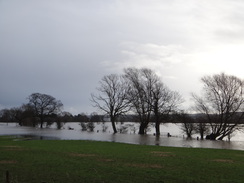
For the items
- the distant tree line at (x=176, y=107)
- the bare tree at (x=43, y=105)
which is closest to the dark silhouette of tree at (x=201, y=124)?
the distant tree line at (x=176, y=107)

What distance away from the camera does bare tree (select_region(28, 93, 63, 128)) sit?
10600 cm

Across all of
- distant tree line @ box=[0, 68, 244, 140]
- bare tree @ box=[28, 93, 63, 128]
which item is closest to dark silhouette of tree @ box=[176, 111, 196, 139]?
distant tree line @ box=[0, 68, 244, 140]

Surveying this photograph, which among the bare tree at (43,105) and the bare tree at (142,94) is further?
the bare tree at (43,105)

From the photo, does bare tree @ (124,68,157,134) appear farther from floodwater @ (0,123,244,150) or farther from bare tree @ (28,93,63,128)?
bare tree @ (28,93,63,128)

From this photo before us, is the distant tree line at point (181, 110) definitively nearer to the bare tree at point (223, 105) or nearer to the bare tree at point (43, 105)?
the bare tree at point (223, 105)

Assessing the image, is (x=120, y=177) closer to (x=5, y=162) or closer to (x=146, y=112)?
(x=5, y=162)

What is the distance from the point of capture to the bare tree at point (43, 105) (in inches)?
4173

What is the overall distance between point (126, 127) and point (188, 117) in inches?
653

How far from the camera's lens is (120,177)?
34.0 ft

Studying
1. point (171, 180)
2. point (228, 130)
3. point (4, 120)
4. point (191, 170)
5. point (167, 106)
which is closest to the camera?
point (171, 180)

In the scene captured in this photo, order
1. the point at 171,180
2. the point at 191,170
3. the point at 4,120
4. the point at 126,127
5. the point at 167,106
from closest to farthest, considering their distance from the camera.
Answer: the point at 171,180
the point at 191,170
the point at 167,106
the point at 126,127
the point at 4,120

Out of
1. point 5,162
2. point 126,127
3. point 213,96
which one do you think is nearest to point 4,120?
point 126,127

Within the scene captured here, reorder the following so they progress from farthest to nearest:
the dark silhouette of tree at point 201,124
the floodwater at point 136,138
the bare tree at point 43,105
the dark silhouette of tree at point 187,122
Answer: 1. the bare tree at point 43,105
2. the dark silhouette of tree at point 187,122
3. the dark silhouette of tree at point 201,124
4. the floodwater at point 136,138

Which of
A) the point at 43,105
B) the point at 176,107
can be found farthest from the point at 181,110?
the point at 43,105
